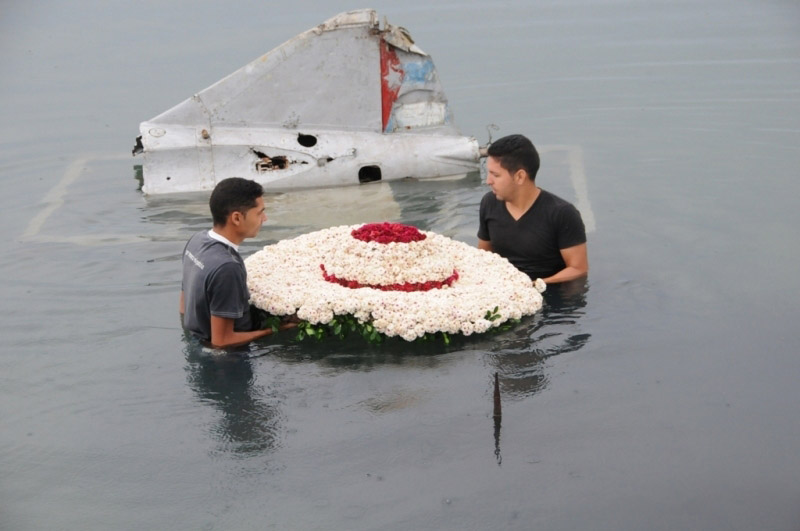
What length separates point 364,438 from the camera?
6543 mm

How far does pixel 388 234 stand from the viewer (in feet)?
25.5

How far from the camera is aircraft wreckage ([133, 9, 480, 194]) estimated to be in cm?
1110

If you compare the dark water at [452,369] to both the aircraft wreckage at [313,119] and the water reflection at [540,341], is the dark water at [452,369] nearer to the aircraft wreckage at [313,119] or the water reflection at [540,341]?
the water reflection at [540,341]

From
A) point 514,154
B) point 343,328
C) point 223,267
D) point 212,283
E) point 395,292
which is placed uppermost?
point 514,154

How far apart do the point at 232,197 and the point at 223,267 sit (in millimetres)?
502

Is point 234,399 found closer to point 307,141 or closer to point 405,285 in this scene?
point 405,285

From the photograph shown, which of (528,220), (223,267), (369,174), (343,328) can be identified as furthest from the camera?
(369,174)

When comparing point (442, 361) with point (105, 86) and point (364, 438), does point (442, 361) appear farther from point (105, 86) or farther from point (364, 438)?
point (105, 86)

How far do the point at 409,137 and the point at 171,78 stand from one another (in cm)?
621

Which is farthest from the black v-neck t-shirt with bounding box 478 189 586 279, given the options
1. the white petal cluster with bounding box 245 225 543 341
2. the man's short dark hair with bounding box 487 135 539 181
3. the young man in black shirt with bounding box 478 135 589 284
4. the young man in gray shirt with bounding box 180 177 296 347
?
the young man in gray shirt with bounding box 180 177 296 347

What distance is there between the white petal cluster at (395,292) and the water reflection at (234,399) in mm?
499

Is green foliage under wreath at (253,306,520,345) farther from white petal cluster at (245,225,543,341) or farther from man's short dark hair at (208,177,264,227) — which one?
man's short dark hair at (208,177,264,227)

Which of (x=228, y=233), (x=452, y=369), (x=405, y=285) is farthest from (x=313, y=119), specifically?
(x=452, y=369)

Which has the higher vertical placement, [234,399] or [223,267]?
[223,267]
